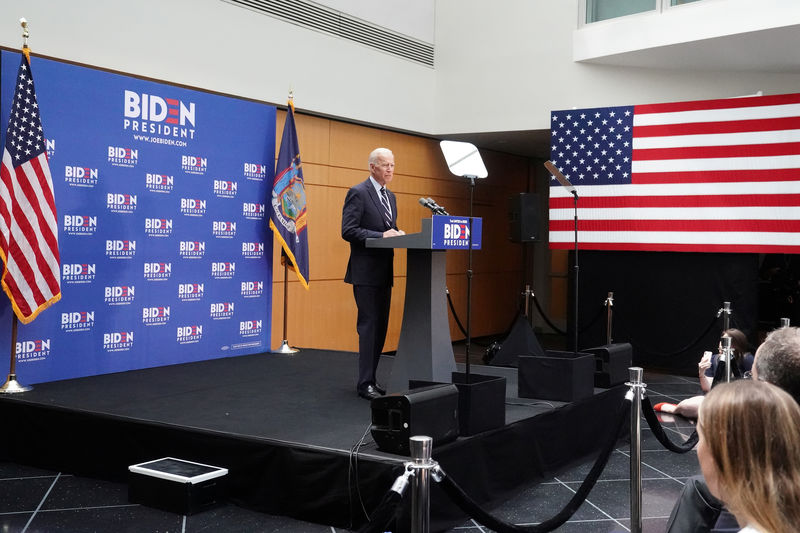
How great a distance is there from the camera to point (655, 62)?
324 inches

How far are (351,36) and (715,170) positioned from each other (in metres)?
4.17

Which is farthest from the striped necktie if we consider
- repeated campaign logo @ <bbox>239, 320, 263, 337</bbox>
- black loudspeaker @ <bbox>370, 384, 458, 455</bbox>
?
repeated campaign logo @ <bbox>239, 320, 263, 337</bbox>

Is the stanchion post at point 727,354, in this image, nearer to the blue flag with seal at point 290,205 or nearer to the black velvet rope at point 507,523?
the black velvet rope at point 507,523

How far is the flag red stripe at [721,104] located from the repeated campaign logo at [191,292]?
4894 millimetres

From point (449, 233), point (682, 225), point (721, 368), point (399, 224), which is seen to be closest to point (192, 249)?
point (449, 233)

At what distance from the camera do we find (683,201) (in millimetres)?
7930

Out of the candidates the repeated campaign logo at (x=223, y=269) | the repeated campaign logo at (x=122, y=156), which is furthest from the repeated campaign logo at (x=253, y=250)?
the repeated campaign logo at (x=122, y=156)

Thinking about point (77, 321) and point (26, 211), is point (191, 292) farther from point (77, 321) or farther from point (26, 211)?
point (26, 211)

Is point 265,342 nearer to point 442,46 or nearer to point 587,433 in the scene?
point 587,433

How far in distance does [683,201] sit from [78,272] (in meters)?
5.84

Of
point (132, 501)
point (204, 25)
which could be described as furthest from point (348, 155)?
point (132, 501)

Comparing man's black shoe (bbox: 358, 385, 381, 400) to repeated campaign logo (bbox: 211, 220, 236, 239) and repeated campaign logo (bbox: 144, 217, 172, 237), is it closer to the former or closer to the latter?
repeated campaign logo (bbox: 144, 217, 172, 237)

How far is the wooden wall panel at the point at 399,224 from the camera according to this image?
27.3 feet

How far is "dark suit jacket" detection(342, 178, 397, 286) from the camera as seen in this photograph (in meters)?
4.77
